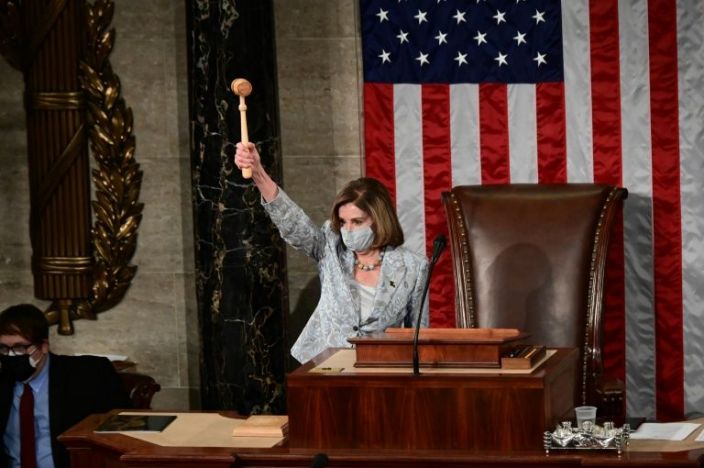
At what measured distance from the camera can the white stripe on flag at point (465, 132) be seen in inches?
274

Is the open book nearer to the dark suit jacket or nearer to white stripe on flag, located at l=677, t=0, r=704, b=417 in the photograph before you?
the dark suit jacket

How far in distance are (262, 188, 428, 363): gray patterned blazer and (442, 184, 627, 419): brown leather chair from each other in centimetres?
89

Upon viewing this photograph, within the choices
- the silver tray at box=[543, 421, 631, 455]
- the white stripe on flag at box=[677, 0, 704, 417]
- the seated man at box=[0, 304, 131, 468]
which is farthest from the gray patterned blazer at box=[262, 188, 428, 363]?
the white stripe on flag at box=[677, 0, 704, 417]

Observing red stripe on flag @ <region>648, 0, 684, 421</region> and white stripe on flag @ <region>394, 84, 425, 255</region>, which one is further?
white stripe on flag @ <region>394, 84, 425, 255</region>

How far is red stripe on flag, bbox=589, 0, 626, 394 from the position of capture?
677 centimetres

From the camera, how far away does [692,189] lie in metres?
6.75

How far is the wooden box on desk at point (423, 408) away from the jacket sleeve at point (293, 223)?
4.57 feet

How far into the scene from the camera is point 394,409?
410cm

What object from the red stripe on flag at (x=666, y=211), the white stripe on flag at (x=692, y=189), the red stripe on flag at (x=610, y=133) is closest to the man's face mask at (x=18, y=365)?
the red stripe on flag at (x=610, y=133)

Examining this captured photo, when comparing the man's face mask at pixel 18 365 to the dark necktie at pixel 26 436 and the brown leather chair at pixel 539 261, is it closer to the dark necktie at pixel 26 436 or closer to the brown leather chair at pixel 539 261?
the dark necktie at pixel 26 436

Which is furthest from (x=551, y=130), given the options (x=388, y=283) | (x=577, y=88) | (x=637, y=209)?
(x=388, y=283)

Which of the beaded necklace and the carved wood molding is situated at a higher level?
the carved wood molding

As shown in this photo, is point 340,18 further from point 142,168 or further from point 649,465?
point 649,465

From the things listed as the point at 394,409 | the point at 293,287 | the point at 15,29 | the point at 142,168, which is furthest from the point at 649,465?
the point at 15,29
